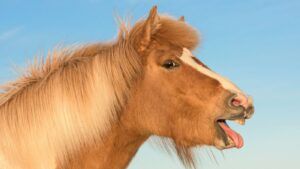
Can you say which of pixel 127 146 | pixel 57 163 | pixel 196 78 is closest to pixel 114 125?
pixel 127 146

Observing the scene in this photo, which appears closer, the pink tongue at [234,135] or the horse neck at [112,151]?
the horse neck at [112,151]

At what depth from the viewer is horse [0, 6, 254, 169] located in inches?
199

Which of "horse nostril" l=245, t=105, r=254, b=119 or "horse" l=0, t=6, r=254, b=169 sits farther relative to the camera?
"horse nostril" l=245, t=105, r=254, b=119

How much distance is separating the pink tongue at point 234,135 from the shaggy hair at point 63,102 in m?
1.22

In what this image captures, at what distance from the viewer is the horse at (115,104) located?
504 centimetres

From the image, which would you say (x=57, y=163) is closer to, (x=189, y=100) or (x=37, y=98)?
(x=37, y=98)

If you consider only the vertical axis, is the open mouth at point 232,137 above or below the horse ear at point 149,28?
below

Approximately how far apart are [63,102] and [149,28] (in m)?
1.40

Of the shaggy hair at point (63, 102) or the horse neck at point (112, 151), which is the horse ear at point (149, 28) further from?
the horse neck at point (112, 151)

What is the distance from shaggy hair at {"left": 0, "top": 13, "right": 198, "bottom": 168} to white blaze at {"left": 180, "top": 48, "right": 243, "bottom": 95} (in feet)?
1.93

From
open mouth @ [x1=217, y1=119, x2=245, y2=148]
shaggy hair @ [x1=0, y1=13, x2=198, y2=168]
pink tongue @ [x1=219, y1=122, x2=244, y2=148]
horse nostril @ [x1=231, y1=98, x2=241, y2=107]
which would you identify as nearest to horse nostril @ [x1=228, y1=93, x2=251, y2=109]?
horse nostril @ [x1=231, y1=98, x2=241, y2=107]

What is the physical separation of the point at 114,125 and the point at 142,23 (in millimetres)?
1437

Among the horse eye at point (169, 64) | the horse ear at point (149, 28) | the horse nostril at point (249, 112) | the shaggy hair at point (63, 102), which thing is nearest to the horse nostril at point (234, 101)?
the horse nostril at point (249, 112)

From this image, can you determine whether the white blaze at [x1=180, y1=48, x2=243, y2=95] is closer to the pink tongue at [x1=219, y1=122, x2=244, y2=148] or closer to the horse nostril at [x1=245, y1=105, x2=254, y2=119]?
the horse nostril at [x1=245, y1=105, x2=254, y2=119]
